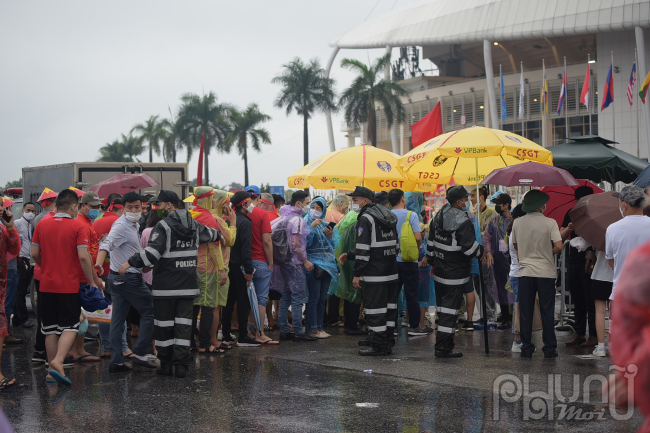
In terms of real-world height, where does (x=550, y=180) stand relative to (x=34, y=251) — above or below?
above

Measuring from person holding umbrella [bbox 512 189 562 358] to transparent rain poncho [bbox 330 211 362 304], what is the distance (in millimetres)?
2470

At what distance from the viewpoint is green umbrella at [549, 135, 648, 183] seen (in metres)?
10.2

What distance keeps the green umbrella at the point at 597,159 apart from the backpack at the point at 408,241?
→ 128 inches

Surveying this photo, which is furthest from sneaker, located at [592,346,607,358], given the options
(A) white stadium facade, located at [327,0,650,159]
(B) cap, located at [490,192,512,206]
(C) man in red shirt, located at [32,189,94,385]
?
(A) white stadium facade, located at [327,0,650,159]

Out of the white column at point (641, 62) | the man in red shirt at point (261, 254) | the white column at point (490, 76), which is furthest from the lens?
the white column at point (490, 76)

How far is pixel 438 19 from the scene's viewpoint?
52.9m

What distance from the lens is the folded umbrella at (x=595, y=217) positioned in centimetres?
758

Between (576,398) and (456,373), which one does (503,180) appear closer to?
(456,373)

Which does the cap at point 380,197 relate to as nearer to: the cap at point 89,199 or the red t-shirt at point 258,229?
the red t-shirt at point 258,229

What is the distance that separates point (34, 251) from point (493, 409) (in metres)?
4.77

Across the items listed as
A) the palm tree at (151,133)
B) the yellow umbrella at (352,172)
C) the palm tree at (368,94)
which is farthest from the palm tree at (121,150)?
the yellow umbrella at (352,172)

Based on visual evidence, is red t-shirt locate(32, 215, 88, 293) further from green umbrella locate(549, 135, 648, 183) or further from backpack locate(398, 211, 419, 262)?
green umbrella locate(549, 135, 648, 183)

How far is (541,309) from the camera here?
752 cm

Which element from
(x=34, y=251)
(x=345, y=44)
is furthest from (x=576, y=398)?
(x=345, y=44)
